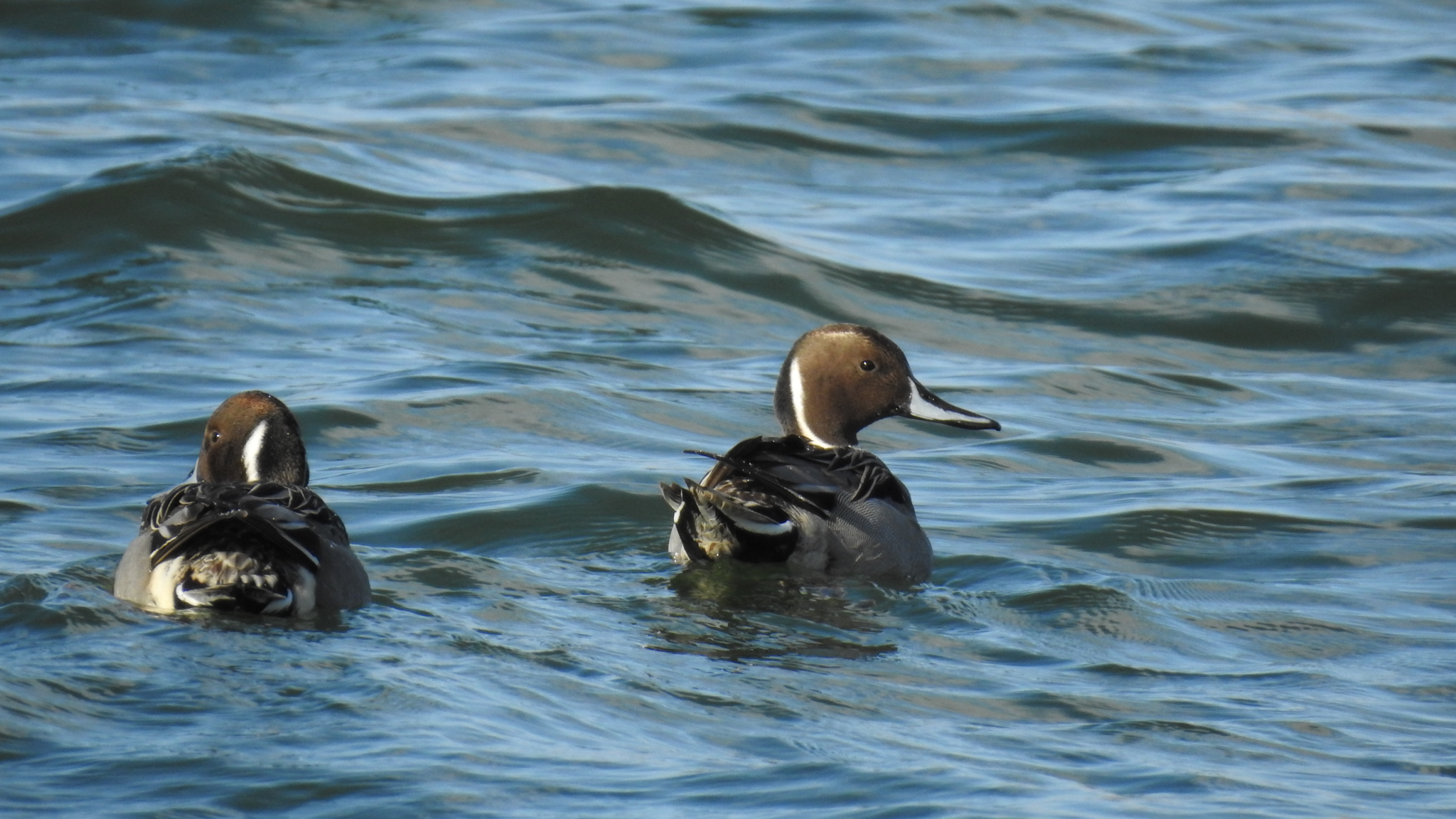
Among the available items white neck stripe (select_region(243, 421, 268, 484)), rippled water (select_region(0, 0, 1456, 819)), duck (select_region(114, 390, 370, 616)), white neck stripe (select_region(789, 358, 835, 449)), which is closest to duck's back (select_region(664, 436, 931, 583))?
rippled water (select_region(0, 0, 1456, 819))

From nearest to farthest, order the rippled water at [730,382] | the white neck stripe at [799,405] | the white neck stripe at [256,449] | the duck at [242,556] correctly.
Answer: the rippled water at [730,382], the duck at [242,556], the white neck stripe at [256,449], the white neck stripe at [799,405]

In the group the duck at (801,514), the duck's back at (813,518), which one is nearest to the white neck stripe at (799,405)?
the duck at (801,514)

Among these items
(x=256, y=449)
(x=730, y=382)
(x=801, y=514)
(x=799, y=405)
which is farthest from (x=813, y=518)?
(x=730, y=382)

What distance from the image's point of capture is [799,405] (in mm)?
8227

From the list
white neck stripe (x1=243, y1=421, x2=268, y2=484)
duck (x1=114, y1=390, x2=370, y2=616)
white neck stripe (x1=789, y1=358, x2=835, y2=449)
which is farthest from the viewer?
white neck stripe (x1=789, y1=358, x2=835, y2=449)

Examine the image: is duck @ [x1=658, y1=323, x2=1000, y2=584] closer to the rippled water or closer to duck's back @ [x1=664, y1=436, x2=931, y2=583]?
duck's back @ [x1=664, y1=436, x2=931, y2=583]

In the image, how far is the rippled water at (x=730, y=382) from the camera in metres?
5.12

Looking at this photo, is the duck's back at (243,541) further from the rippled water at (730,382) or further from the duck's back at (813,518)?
the duck's back at (813,518)

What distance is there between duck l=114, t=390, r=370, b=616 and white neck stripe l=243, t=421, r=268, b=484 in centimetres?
45

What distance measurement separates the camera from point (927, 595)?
7.09 metres

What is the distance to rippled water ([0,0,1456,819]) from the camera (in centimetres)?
512

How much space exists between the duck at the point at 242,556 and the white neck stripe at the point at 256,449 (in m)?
0.45

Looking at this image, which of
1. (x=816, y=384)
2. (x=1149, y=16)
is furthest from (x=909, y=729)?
(x=1149, y=16)

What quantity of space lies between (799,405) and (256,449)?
2301mm
